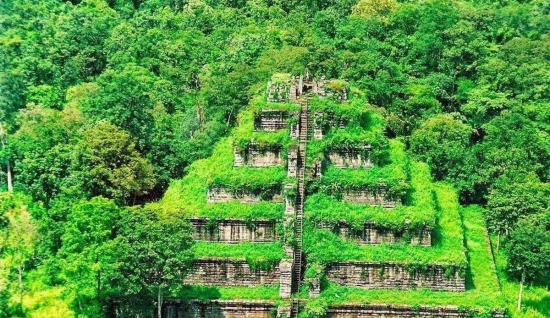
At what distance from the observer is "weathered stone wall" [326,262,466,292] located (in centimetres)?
4253

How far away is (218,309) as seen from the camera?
41.5 meters

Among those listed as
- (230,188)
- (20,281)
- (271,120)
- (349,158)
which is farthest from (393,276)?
(20,281)

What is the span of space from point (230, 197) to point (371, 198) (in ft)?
27.6

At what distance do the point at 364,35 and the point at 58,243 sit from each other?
132 ft

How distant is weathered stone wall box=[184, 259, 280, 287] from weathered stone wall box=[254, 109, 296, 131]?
9.42 m

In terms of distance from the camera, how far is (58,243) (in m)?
43.9

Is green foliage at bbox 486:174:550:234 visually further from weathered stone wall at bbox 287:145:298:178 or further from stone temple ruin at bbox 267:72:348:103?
weathered stone wall at bbox 287:145:298:178

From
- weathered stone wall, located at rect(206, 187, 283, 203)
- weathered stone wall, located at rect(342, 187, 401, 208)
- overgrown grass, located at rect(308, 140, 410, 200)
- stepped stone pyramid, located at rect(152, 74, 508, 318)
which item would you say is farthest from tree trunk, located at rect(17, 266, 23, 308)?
weathered stone wall, located at rect(342, 187, 401, 208)

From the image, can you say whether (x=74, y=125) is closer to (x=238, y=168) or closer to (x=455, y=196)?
(x=238, y=168)

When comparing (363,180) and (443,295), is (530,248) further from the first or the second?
(363,180)

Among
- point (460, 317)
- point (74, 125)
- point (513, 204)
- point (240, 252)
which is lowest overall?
point (460, 317)

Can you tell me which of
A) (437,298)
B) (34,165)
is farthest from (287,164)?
(34,165)

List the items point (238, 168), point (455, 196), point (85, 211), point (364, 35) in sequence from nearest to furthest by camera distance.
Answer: point (85, 211) → point (238, 168) → point (455, 196) → point (364, 35)

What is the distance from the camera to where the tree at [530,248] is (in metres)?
43.4
